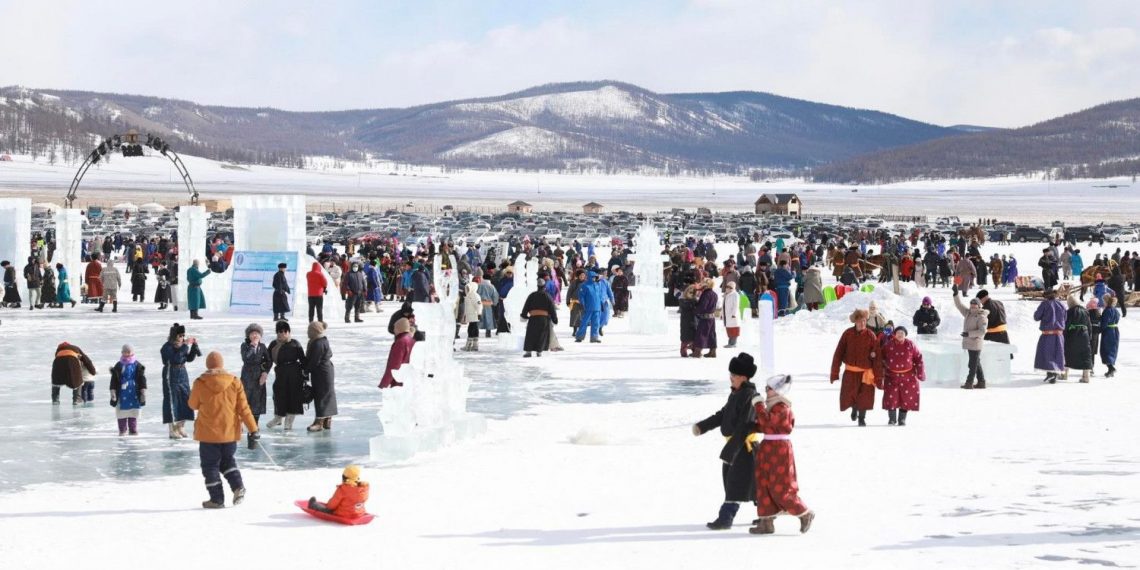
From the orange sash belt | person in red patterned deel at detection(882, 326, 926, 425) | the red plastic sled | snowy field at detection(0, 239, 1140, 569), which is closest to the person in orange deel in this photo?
the red plastic sled

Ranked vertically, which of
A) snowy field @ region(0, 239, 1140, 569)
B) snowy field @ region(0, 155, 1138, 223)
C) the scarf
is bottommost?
snowy field @ region(0, 239, 1140, 569)

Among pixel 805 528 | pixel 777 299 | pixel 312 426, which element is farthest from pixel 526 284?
pixel 805 528

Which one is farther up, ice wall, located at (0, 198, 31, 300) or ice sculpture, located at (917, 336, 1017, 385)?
ice wall, located at (0, 198, 31, 300)

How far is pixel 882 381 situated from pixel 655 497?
3430mm

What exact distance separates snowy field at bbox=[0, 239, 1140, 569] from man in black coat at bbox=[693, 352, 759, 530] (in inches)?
8.5

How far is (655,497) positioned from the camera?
8.03 metres

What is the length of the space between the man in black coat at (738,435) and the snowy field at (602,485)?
216 mm

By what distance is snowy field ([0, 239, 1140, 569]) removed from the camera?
6.70 metres

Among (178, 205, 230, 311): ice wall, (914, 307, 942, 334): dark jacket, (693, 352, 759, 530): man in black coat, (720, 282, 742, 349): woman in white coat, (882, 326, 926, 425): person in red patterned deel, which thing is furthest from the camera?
(178, 205, 230, 311): ice wall

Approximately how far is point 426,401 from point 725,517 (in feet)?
10.6

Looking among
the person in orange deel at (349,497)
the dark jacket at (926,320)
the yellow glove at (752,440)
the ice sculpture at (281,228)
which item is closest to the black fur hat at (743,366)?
the yellow glove at (752,440)

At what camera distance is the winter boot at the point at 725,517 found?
7.06 metres

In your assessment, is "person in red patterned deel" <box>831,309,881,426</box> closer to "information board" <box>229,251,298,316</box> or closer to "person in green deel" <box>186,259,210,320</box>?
"person in green deel" <box>186,259,210,320</box>

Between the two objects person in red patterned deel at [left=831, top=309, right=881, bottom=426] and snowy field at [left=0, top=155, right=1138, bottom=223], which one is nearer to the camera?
person in red patterned deel at [left=831, top=309, right=881, bottom=426]
